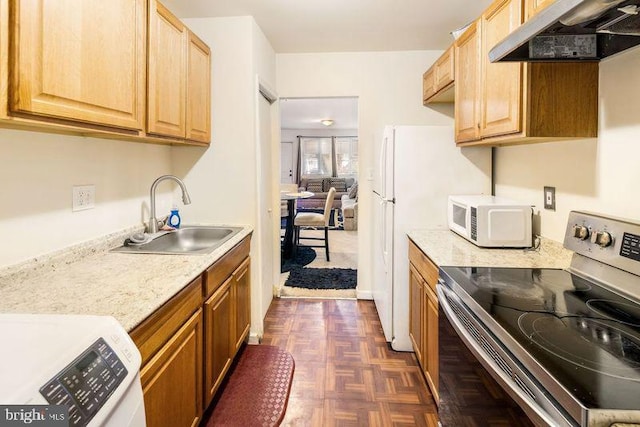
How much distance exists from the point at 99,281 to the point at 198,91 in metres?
1.42

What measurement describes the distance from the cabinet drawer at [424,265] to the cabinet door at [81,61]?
5.10ft

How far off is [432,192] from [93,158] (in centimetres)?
201

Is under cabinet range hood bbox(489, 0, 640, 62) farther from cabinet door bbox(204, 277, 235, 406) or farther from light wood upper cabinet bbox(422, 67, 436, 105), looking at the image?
cabinet door bbox(204, 277, 235, 406)

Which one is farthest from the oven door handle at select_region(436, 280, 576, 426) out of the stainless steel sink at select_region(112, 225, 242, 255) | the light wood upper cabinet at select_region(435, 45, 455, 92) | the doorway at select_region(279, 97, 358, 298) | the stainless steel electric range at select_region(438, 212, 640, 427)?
the doorway at select_region(279, 97, 358, 298)

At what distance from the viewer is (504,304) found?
1.18 metres

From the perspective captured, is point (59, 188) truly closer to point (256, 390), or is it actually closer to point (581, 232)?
point (256, 390)

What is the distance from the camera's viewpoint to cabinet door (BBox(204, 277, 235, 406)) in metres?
1.74

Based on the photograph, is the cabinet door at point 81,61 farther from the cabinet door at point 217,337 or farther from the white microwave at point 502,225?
the white microwave at point 502,225

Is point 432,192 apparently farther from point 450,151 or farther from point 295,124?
point 295,124

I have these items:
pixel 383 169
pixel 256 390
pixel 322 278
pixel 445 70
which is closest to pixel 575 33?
pixel 445 70

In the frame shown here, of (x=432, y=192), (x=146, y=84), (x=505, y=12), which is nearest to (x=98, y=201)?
(x=146, y=84)

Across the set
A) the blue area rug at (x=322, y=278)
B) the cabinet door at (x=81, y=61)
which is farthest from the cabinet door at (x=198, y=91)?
the blue area rug at (x=322, y=278)

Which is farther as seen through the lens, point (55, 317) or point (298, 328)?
point (298, 328)

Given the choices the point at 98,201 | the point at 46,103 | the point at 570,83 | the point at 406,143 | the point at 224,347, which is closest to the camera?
the point at 46,103
